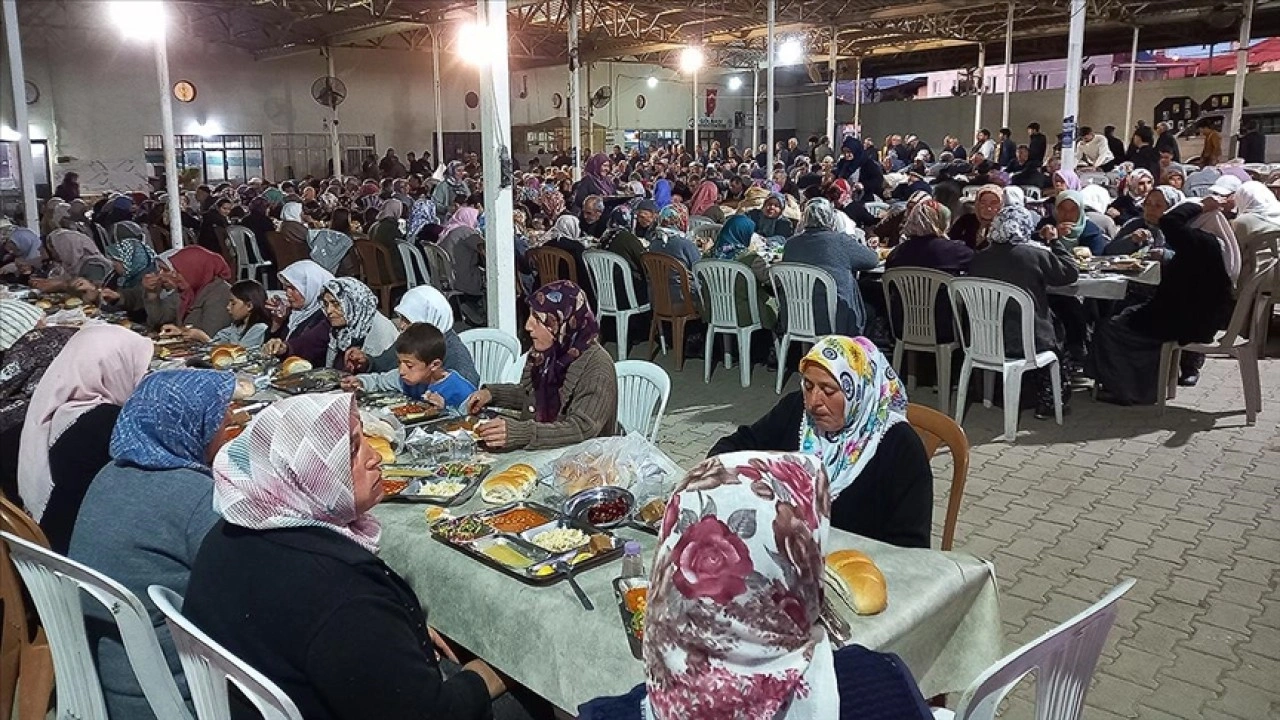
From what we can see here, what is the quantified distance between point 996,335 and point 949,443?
2.69 meters

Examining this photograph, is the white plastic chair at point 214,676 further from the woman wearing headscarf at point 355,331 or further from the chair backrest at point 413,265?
the chair backrest at point 413,265

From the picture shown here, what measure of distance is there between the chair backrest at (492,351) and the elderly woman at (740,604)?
3.56m

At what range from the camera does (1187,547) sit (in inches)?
153

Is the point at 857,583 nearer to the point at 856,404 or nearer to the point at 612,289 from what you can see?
the point at 856,404

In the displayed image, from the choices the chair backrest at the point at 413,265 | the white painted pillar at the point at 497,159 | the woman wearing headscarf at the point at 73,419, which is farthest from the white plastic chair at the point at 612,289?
the woman wearing headscarf at the point at 73,419

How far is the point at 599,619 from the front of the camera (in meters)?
1.92

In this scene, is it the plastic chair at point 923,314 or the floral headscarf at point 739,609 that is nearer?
the floral headscarf at point 739,609

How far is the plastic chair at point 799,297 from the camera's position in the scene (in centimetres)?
602

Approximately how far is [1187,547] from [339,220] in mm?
9048

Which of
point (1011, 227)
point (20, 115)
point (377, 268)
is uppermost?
point (20, 115)

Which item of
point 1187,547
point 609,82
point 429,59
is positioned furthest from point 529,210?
point 609,82

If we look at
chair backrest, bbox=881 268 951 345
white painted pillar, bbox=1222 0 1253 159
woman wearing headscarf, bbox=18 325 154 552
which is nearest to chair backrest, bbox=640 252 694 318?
chair backrest, bbox=881 268 951 345

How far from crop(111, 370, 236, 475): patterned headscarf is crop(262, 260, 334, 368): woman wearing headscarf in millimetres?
2301

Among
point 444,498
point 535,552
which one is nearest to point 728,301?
point 444,498
